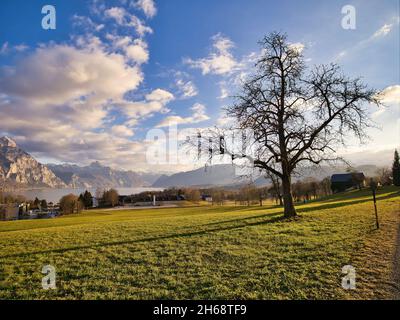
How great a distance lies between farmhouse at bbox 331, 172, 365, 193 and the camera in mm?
94594

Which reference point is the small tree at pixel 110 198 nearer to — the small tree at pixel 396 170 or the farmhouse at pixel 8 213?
the farmhouse at pixel 8 213

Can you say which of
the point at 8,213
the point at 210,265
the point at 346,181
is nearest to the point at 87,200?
the point at 8,213

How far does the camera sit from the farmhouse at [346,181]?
9459 centimetres

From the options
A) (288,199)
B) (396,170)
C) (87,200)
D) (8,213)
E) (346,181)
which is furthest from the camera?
(87,200)

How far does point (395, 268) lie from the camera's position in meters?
8.87

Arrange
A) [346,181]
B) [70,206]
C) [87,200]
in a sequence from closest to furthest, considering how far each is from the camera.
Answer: [346,181] < [70,206] < [87,200]

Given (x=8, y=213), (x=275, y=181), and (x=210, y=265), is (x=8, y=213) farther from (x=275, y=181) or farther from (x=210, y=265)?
(x=210, y=265)

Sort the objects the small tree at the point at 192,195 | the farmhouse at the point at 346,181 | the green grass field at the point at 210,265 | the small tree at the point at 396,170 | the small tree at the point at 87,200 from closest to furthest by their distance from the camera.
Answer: the green grass field at the point at 210,265
the small tree at the point at 396,170
the farmhouse at the point at 346,181
the small tree at the point at 87,200
the small tree at the point at 192,195

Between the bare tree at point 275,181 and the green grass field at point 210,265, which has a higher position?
the bare tree at point 275,181

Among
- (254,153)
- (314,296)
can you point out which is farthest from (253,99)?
(314,296)

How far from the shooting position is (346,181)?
98062 mm

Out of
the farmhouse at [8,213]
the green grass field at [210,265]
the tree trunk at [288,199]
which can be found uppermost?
the tree trunk at [288,199]

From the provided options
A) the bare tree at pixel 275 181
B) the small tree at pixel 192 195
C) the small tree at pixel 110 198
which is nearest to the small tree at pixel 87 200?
the small tree at pixel 110 198
